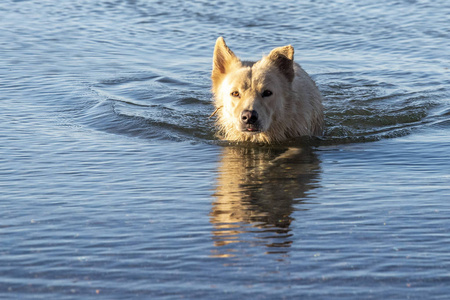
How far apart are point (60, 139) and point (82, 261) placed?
3.95m

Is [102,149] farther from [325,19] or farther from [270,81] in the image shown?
[325,19]

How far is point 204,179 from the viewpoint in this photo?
23.6ft

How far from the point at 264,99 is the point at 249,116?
1.39ft

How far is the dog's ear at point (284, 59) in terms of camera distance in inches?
347

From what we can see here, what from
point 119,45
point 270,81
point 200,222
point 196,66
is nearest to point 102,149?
point 270,81

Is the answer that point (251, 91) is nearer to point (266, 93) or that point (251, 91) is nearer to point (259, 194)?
point (266, 93)

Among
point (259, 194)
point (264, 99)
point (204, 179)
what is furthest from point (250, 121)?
point (259, 194)

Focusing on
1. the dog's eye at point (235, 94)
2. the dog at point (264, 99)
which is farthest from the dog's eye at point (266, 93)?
the dog's eye at point (235, 94)

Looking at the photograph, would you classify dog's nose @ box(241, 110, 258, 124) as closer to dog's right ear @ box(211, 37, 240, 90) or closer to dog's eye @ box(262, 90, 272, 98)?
dog's eye @ box(262, 90, 272, 98)

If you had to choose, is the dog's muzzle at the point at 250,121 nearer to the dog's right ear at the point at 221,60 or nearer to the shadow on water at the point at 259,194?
the shadow on water at the point at 259,194

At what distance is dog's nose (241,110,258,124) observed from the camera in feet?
26.9

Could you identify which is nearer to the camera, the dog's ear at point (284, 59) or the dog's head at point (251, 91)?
the dog's head at point (251, 91)

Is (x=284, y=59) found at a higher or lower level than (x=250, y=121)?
higher

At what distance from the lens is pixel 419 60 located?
1416 centimetres
